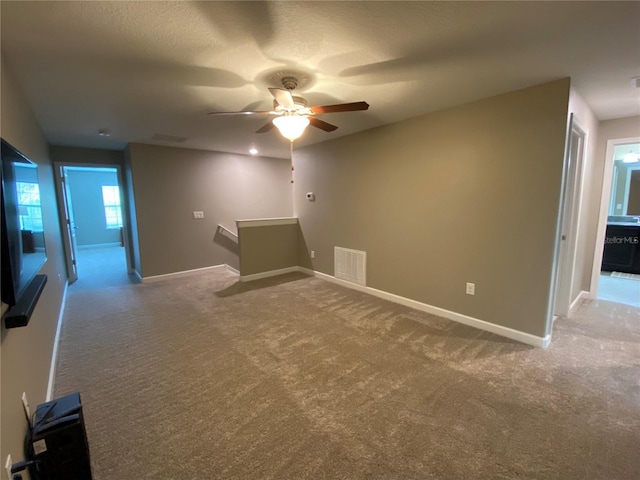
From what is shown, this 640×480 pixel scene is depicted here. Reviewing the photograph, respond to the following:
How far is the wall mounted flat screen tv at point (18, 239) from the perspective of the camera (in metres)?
1.22

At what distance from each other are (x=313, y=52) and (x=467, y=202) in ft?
6.91

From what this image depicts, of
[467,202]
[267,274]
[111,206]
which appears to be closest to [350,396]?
[467,202]

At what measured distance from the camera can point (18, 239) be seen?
138 centimetres

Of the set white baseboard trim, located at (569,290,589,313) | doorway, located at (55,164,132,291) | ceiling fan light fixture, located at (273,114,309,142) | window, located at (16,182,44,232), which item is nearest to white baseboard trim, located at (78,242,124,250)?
doorway, located at (55,164,132,291)

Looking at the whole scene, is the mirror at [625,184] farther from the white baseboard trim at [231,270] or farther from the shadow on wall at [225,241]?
the shadow on wall at [225,241]

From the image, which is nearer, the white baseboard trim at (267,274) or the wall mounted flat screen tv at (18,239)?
the wall mounted flat screen tv at (18,239)

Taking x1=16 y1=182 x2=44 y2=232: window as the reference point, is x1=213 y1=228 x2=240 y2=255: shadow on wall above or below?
below

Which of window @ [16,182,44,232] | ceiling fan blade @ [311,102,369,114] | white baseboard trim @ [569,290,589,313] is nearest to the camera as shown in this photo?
window @ [16,182,44,232]

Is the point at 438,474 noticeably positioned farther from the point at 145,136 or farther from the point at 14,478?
the point at 145,136

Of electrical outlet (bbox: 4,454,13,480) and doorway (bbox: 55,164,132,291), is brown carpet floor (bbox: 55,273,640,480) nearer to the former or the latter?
electrical outlet (bbox: 4,454,13,480)

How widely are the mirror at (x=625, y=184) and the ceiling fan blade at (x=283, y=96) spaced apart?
22.2 ft

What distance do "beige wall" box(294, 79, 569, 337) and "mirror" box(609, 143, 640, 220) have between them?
15.7ft

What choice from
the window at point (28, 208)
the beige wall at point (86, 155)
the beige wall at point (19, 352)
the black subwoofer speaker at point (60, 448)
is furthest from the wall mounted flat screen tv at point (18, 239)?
the beige wall at point (86, 155)

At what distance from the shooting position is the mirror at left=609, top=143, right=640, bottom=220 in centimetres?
556
